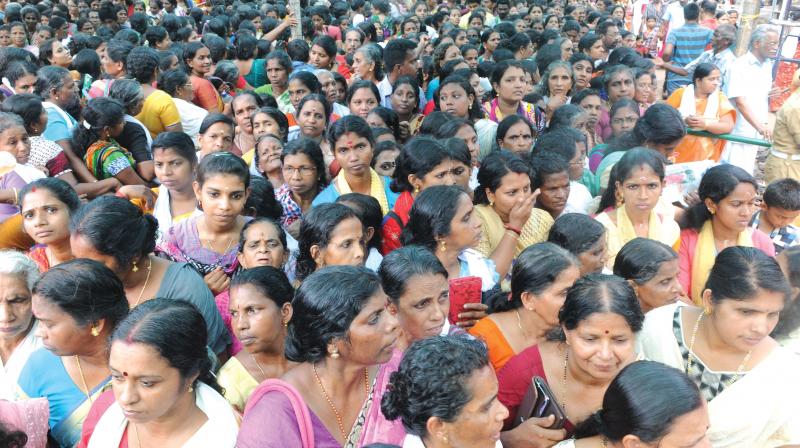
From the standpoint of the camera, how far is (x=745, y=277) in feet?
7.95

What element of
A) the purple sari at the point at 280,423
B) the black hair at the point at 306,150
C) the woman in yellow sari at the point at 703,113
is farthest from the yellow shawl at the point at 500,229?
the woman in yellow sari at the point at 703,113

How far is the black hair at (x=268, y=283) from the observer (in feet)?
8.66

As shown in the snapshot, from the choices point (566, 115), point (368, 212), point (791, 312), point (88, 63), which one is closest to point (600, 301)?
point (791, 312)

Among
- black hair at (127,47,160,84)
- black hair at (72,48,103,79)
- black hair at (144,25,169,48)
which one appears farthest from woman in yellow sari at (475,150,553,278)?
black hair at (144,25,169,48)

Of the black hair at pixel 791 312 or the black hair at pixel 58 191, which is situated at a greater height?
the black hair at pixel 58 191

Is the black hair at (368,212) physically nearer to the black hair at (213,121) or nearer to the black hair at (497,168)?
the black hair at (497,168)

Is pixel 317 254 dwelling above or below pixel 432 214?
below

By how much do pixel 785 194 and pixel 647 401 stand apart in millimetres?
2485

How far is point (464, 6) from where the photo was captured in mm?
13617

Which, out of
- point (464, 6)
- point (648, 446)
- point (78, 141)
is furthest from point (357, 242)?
point (464, 6)

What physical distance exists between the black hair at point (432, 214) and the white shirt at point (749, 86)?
470cm

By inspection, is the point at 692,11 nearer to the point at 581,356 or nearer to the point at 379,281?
the point at 581,356

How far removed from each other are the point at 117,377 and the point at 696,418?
5.48 feet

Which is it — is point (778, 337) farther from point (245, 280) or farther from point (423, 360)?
point (245, 280)
